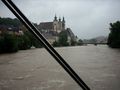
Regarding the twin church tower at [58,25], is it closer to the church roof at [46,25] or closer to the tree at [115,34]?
the church roof at [46,25]

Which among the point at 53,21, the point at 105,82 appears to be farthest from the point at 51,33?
the point at 105,82

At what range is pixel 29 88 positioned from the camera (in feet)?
34.7

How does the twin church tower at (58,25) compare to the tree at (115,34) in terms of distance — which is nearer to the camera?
the tree at (115,34)

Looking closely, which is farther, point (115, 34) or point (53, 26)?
point (53, 26)

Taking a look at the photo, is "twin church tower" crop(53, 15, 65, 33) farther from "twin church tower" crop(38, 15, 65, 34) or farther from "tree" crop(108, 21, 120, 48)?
"tree" crop(108, 21, 120, 48)

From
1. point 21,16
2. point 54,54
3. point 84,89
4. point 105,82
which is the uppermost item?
point 21,16

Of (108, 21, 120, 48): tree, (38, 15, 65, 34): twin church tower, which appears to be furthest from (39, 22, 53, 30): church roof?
(108, 21, 120, 48): tree

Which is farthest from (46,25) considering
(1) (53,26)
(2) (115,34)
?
(2) (115,34)

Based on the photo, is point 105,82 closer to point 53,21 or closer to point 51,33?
point 51,33

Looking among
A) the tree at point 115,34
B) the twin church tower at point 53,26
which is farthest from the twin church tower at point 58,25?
the tree at point 115,34

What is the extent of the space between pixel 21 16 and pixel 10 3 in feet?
0.25

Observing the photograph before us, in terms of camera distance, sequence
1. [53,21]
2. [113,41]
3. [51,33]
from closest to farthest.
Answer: [113,41] → [51,33] → [53,21]

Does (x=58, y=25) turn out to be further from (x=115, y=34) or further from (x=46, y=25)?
(x=115, y=34)

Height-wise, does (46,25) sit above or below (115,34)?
above
